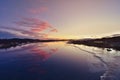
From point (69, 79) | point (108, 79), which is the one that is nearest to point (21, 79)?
point (69, 79)

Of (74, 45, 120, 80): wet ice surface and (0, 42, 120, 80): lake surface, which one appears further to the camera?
(0, 42, 120, 80): lake surface

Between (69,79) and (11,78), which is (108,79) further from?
(11,78)

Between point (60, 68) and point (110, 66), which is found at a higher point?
point (60, 68)

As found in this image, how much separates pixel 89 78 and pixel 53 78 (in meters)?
3.45

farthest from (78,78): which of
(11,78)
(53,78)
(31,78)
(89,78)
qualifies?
(11,78)

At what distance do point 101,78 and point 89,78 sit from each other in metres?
1.13

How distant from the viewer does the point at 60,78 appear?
20562mm

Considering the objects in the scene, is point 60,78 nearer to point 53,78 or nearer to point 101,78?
point 53,78

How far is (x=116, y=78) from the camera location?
20.1 meters

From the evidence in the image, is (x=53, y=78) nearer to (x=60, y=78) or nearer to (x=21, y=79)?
(x=60, y=78)

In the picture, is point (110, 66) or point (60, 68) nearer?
point (60, 68)

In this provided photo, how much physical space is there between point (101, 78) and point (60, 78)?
3.88 m

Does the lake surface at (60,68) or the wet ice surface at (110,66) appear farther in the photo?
the lake surface at (60,68)

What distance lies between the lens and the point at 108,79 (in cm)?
1997
